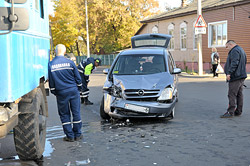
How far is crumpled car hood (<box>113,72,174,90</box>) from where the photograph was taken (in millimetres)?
8578

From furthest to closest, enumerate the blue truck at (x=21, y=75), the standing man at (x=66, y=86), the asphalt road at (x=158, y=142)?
the standing man at (x=66, y=86)
the asphalt road at (x=158, y=142)
the blue truck at (x=21, y=75)

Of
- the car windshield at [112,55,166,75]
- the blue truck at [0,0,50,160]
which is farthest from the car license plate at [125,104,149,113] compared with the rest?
the blue truck at [0,0,50,160]

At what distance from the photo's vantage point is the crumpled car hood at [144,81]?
8.58 meters

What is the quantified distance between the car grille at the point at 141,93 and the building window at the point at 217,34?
20.6 metres

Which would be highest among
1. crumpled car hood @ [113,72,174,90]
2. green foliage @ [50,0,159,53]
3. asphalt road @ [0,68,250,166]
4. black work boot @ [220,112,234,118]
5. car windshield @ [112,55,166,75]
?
green foliage @ [50,0,159,53]

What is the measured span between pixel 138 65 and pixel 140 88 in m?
1.44

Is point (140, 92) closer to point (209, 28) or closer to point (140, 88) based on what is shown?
point (140, 88)

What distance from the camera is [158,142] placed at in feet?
22.3

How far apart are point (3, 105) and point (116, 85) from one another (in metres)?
4.91

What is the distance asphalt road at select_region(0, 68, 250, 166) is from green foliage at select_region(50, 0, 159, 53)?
137ft

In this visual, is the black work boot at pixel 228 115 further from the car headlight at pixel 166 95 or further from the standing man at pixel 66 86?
the standing man at pixel 66 86

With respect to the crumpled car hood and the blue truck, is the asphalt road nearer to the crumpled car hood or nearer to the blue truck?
the blue truck

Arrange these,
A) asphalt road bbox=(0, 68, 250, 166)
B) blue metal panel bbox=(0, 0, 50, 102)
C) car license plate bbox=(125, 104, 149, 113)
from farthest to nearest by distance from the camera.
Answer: car license plate bbox=(125, 104, 149, 113)
asphalt road bbox=(0, 68, 250, 166)
blue metal panel bbox=(0, 0, 50, 102)

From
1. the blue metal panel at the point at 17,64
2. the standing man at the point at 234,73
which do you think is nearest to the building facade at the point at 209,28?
the standing man at the point at 234,73
